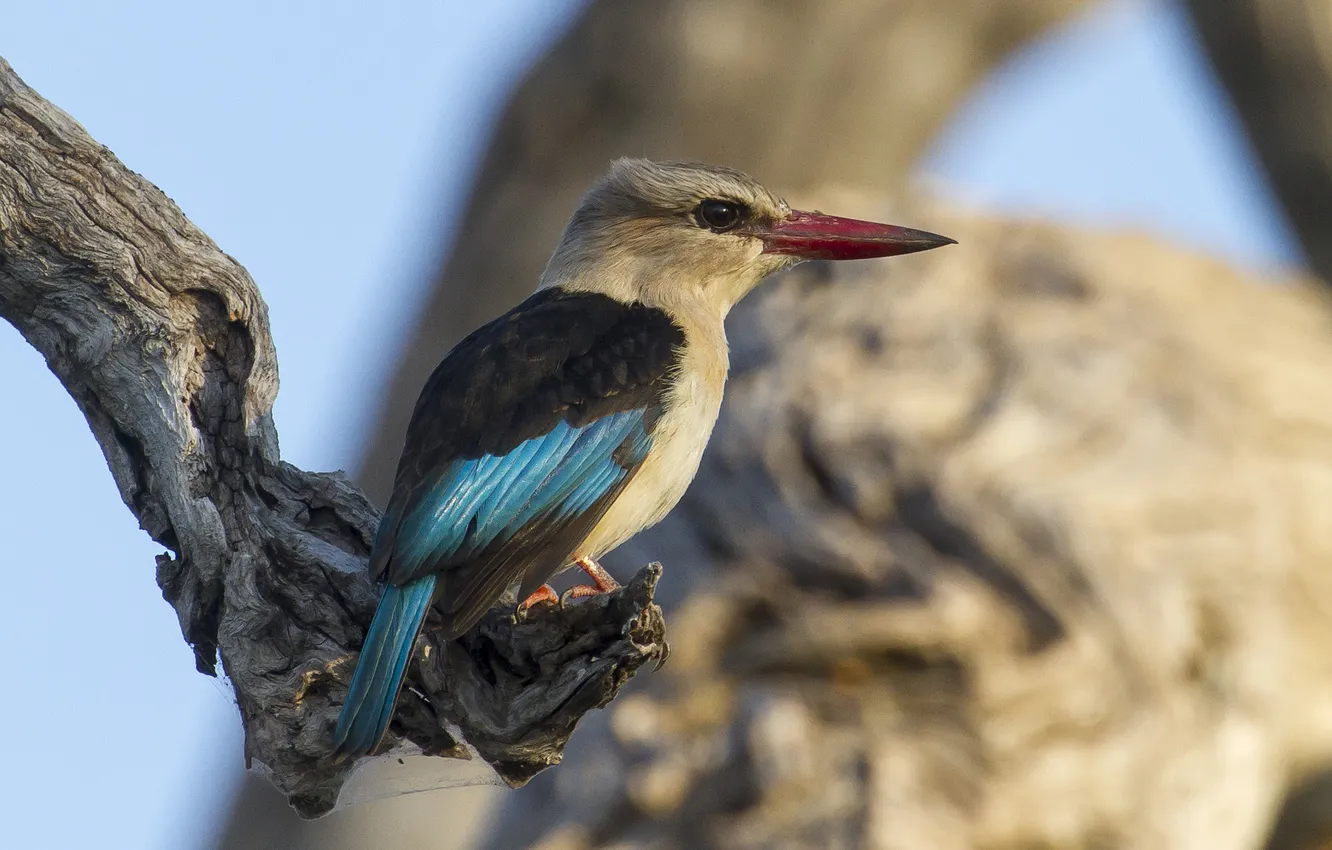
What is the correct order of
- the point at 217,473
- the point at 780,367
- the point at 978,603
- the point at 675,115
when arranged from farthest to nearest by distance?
the point at 675,115, the point at 780,367, the point at 978,603, the point at 217,473

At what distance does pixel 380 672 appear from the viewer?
3402mm

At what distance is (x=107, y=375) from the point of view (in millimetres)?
→ 3775

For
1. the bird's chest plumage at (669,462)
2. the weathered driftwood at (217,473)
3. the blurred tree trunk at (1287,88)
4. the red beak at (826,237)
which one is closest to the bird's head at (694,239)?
the red beak at (826,237)

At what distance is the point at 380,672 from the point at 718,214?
216 cm

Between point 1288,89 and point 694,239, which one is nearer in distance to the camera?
point 694,239

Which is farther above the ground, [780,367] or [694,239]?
[694,239]

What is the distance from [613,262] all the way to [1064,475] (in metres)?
2.05

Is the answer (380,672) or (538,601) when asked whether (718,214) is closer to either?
(538,601)

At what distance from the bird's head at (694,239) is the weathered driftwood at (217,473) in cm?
142

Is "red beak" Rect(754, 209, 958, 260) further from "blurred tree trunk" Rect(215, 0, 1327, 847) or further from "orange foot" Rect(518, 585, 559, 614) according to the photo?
"orange foot" Rect(518, 585, 559, 614)

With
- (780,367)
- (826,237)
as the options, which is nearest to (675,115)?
(780,367)

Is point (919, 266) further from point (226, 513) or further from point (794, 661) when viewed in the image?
point (226, 513)

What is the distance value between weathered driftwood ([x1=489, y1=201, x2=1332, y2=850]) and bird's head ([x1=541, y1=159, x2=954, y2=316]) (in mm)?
1277

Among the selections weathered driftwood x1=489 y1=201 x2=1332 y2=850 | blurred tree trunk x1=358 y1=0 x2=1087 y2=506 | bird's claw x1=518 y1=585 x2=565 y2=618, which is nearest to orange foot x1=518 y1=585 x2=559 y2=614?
bird's claw x1=518 y1=585 x2=565 y2=618
